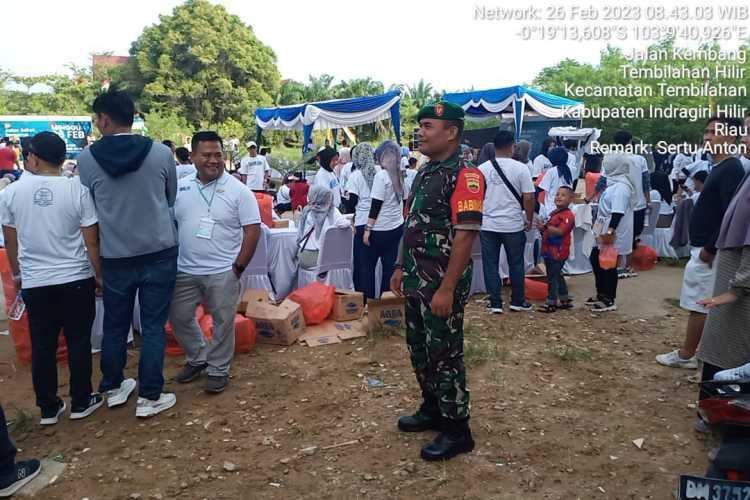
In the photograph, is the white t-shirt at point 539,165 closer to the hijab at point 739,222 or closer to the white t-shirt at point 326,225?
the white t-shirt at point 326,225

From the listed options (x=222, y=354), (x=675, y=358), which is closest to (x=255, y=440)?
(x=222, y=354)

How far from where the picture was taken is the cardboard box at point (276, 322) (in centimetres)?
491

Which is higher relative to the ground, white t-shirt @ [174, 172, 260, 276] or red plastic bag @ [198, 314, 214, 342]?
white t-shirt @ [174, 172, 260, 276]

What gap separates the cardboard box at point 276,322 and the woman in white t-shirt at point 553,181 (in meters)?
4.55

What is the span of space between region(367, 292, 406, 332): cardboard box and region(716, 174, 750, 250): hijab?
2748mm

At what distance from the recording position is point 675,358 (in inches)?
175

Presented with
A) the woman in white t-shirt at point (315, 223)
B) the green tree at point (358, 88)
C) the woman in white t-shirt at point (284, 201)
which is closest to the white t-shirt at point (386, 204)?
the woman in white t-shirt at point (315, 223)

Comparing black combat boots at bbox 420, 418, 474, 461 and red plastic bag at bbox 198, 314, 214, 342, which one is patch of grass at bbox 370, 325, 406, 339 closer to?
red plastic bag at bbox 198, 314, 214, 342

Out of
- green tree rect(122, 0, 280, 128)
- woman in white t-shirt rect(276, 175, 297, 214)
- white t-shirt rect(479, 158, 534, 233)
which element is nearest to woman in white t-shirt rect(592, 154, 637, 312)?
white t-shirt rect(479, 158, 534, 233)

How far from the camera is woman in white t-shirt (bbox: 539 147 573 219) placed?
8203 millimetres

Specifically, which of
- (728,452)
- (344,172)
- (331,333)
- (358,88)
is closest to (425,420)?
(728,452)

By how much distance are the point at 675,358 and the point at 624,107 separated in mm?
20341

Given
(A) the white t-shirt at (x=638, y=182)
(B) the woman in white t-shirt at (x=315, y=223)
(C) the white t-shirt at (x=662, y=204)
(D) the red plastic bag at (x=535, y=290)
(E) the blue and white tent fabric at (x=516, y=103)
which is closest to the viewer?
(B) the woman in white t-shirt at (x=315, y=223)

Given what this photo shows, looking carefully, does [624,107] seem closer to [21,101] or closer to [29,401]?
[29,401]
